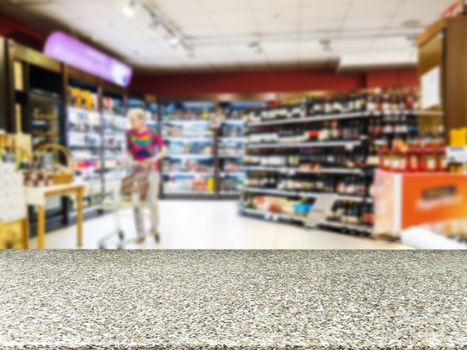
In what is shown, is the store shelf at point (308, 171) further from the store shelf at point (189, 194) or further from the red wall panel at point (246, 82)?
the red wall panel at point (246, 82)

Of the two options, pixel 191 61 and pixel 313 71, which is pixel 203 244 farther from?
pixel 313 71

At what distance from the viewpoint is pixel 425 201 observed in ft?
7.31

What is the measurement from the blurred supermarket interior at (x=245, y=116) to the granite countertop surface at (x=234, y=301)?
193cm

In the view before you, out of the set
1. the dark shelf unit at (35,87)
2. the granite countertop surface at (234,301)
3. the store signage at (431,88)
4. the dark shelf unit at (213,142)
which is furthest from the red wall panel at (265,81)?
the granite countertop surface at (234,301)

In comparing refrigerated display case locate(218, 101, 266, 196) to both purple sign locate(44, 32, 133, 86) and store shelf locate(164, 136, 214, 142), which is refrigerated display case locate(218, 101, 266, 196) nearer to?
store shelf locate(164, 136, 214, 142)

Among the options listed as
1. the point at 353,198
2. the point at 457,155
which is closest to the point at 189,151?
the point at 353,198

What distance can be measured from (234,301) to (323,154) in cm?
678

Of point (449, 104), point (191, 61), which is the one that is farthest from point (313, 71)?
point (449, 104)

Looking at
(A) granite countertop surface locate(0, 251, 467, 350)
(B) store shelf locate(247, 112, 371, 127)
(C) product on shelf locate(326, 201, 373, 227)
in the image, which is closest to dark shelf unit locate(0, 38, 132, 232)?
(B) store shelf locate(247, 112, 371, 127)

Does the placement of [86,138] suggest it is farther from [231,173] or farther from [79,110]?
[231,173]

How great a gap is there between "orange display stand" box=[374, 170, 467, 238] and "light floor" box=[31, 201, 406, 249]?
8.02ft

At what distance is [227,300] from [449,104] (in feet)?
11.5

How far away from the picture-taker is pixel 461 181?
2104mm

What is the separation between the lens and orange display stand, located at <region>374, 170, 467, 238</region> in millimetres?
2053
